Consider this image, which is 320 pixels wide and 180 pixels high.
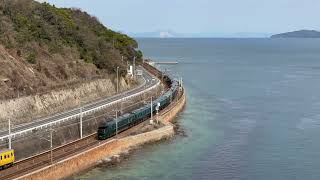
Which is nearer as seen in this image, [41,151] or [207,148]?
[41,151]

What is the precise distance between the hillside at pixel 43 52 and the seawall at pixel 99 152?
12.7 m

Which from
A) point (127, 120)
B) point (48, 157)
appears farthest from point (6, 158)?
point (127, 120)

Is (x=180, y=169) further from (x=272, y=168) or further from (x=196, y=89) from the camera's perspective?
(x=196, y=89)

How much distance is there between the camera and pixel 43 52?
76688 mm

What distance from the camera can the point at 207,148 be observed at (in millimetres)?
59625

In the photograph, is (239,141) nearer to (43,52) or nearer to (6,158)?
(6,158)

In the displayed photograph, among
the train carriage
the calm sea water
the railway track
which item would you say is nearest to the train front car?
the train carriage

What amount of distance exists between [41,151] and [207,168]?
→ 17.0m

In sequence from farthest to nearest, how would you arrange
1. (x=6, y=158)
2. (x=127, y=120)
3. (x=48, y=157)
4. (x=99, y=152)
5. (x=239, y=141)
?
(x=239, y=141) → (x=127, y=120) → (x=99, y=152) → (x=48, y=157) → (x=6, y=158)

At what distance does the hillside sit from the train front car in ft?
42.7

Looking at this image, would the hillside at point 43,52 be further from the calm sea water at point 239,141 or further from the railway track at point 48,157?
the calm sea water at point 239,141

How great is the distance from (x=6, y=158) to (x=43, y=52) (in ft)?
116

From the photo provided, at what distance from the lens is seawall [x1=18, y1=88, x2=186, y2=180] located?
44.6 meters

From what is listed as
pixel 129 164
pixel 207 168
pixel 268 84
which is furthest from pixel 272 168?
pixel 268 84
